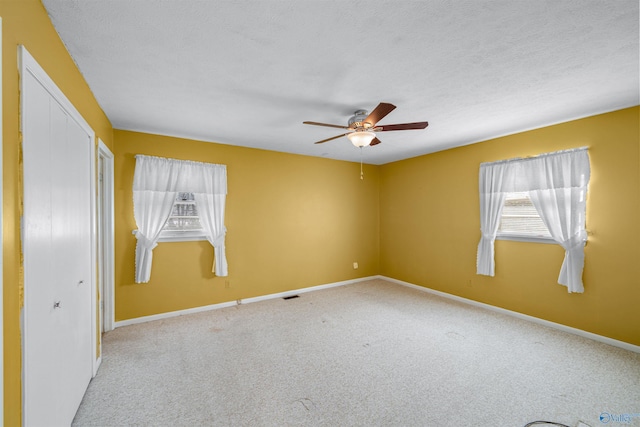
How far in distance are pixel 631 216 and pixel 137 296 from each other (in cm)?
587

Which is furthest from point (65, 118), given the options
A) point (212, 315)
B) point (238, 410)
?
point (212, 315)

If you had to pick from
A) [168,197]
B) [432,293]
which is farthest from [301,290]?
[168,197]

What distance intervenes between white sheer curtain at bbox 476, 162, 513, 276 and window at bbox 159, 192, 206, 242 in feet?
13.8

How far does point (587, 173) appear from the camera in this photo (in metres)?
3.03

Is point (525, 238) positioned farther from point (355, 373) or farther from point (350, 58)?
point (350, 58)

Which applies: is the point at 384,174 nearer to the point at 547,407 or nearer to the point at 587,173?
the point at 587,173

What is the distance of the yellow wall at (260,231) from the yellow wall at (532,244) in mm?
912

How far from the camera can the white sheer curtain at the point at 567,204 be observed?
3.07 metres

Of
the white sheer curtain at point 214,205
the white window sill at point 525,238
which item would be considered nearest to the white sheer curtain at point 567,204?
the white window sill at point 525,238

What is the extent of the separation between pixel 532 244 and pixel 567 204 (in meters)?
0.65

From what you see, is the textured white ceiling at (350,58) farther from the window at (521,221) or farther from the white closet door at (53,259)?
the window at (521,221)

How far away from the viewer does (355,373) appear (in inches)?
95.9

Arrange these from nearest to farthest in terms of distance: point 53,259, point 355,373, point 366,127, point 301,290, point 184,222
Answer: point 53,259
point 355,373
point 366,127
point 184,222
point 301,290

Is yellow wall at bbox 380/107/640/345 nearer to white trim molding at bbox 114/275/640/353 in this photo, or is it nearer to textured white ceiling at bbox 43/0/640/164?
white trim molding at bbox 114/275/640/353
